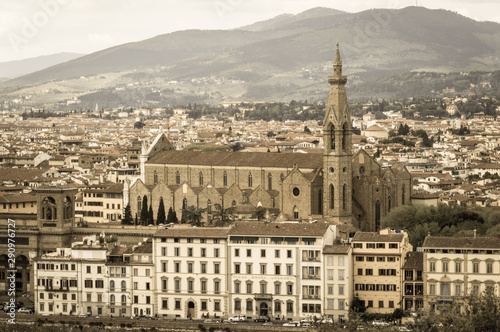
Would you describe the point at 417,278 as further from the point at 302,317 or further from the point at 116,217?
the point at 116,217

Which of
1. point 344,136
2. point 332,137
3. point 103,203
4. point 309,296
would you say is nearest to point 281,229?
point 309,296

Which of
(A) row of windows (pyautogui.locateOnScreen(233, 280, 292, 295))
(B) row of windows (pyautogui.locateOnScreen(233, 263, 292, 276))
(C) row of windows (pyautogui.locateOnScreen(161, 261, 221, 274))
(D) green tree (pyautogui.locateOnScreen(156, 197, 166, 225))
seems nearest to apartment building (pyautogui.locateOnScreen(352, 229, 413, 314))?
(B) row of windows (pyautogui.locateOnScreen(233, 263, 292, 276))

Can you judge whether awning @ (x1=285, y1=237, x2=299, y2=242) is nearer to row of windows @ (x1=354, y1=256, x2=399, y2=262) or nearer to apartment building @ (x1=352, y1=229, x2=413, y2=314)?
apartment building @ (x1=352, y1=229, x2=413, y2=314)

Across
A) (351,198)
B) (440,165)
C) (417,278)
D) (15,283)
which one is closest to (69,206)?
(15,283)

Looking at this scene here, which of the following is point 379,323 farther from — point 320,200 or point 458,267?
point 320,200

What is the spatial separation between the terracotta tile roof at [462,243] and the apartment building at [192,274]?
8.94 meters

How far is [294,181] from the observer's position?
76562mm

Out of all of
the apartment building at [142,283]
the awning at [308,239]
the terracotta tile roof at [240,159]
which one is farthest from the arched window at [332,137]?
the apartment building at [142,283]

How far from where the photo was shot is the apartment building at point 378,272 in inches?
2327

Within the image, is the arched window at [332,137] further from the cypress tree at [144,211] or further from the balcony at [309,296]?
the balcony at [309,296]

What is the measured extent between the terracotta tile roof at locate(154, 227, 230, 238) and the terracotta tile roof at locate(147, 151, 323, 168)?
18.1 metres

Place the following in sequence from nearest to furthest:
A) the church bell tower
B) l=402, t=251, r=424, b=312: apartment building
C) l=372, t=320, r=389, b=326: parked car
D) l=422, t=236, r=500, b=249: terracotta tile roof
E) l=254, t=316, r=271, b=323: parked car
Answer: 1. l=372, t=320, r=389, b=326: parked car
2. l=422, t=236, r=500, b=249: terracotta tile roof
3. l=254, t=316, r=271, b=323: parked car
4. l=402, t=251, r=424, b=312: apartment building
5. the church bell tower

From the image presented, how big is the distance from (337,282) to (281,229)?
3.58 m

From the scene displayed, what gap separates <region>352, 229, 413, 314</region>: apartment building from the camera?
59.1 m
